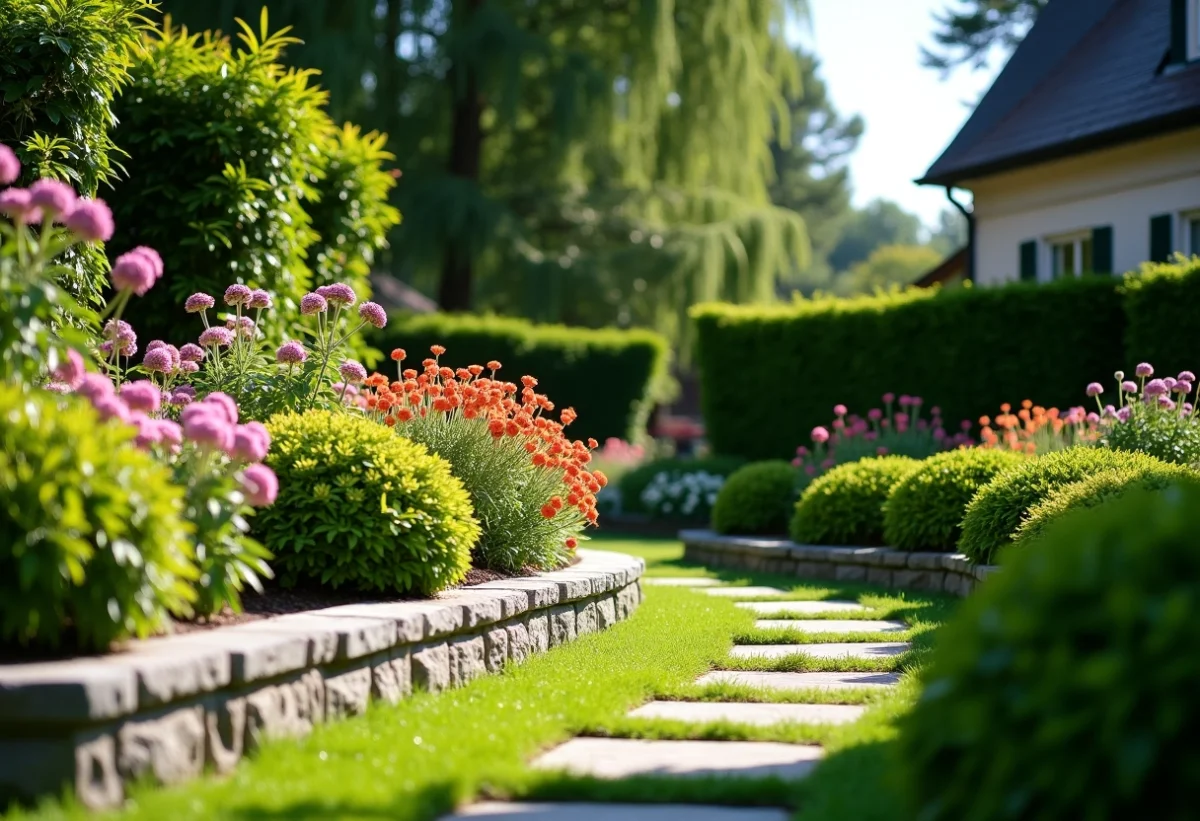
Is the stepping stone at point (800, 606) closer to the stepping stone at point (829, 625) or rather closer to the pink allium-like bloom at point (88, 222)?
the stepping stone at point (829, 625)

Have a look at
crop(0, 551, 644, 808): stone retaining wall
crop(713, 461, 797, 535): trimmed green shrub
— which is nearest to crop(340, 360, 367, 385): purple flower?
crop(0, 551, 644, 808): stone retaining wall

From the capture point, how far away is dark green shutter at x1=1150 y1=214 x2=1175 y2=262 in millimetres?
12805

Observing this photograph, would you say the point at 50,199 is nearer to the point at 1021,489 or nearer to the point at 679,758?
the point at 679,758

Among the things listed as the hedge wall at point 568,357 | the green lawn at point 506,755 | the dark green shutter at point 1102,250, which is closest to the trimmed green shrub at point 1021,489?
the green lawn at point 506,755

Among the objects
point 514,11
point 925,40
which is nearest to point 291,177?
point 514,11

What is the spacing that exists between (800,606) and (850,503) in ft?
7.16

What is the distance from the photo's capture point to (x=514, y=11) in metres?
21.0

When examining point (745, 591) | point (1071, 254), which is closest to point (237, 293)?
point (745, 591)

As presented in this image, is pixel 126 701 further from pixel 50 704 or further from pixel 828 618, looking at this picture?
pixel 828 618

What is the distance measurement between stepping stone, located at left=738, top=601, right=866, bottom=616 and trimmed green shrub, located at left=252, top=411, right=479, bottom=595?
282cm

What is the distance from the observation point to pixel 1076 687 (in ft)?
7.63

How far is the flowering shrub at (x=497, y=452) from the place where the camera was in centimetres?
614

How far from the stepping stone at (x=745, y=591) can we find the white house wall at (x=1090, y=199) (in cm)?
595

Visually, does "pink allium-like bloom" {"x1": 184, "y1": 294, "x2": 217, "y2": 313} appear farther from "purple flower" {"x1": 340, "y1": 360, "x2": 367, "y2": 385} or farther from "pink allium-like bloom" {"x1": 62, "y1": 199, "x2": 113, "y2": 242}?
"pink allium-like bloom" {"x1": 62, "y1": 199, "x2": 113, "y2": 242}
